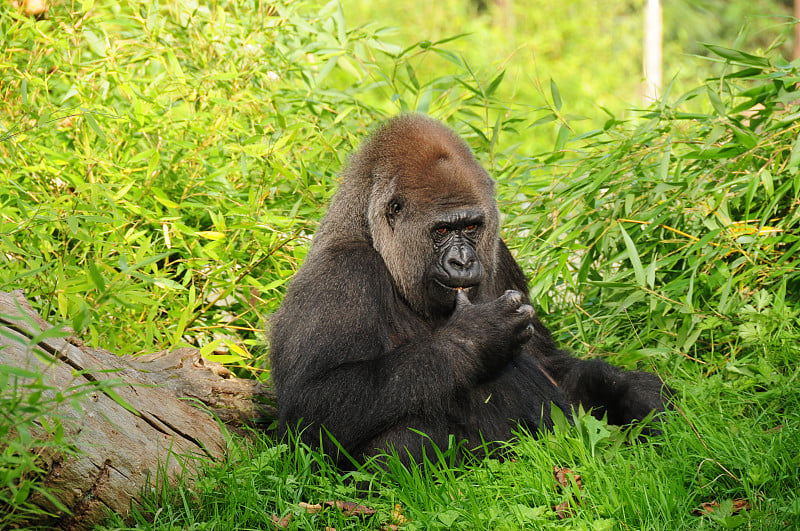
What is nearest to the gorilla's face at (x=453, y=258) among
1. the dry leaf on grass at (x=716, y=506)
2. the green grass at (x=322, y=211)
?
the green grass at (x=322, y=211)

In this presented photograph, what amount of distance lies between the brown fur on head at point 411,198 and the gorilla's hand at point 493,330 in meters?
0.33

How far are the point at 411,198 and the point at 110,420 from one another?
1.69 metres

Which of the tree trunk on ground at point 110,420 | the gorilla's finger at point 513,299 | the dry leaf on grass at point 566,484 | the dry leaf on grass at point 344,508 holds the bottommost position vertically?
the dry leaf on grass at point 344,508

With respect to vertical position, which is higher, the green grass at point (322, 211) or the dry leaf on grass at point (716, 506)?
the green grass at point (322, 211)

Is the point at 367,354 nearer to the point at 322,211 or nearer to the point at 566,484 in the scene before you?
the point at 566,484

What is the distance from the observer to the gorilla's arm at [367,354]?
142 inches

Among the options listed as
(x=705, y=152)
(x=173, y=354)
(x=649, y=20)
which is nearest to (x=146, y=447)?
(x=173, y=354)

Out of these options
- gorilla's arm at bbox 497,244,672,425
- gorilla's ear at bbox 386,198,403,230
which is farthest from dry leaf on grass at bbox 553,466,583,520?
gorilla's ear at bbox 386,198,403,230

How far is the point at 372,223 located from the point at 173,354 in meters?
1.39

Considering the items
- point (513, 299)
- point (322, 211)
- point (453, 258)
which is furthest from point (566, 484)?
point (322, 211)

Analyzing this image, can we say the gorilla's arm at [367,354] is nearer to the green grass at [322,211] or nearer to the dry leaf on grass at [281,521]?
the green grass at [322,211]

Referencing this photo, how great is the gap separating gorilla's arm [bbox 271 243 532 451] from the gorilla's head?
150 mm

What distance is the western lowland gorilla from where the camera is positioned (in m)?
3.63

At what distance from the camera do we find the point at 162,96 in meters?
5.73
